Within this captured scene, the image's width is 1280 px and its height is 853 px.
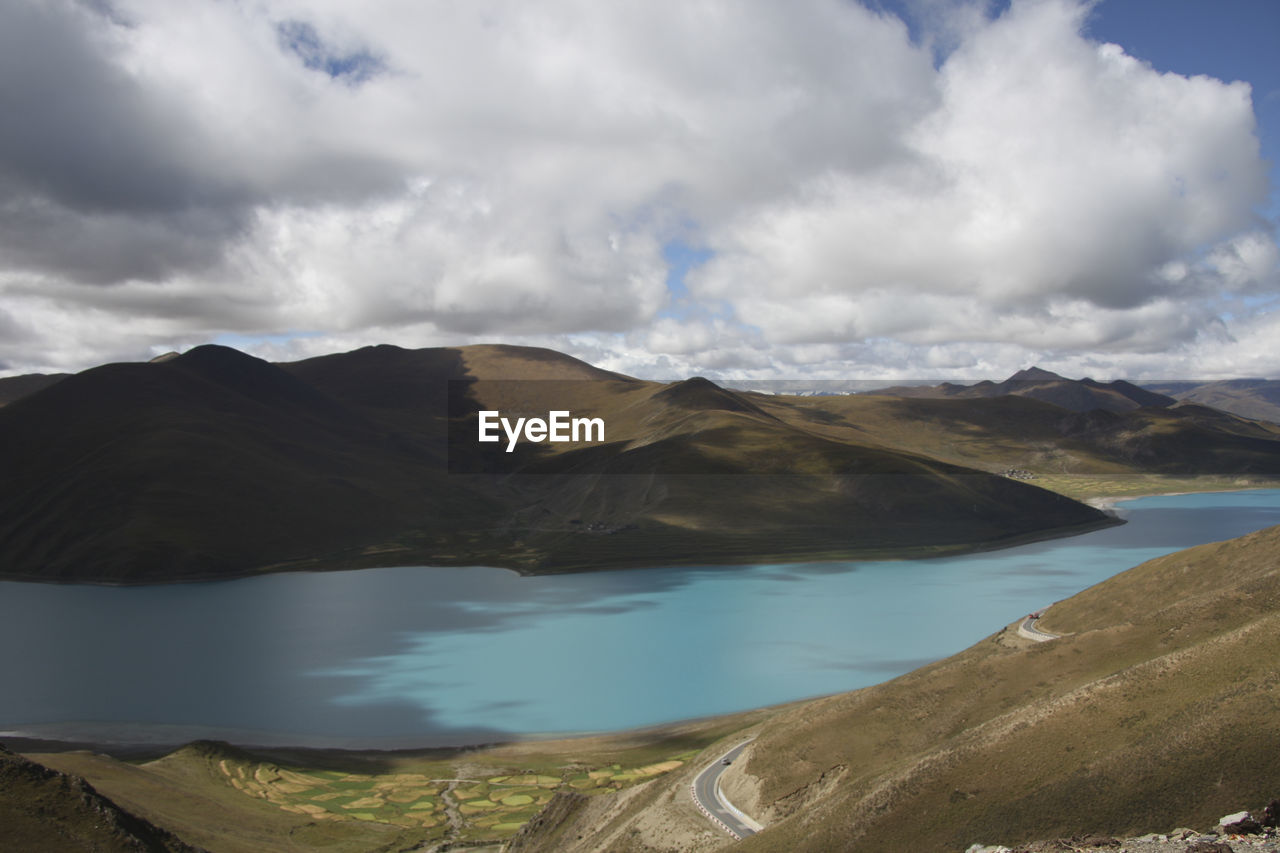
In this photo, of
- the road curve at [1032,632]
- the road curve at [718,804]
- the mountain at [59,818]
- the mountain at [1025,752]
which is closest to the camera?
the mountain at [1025,752]

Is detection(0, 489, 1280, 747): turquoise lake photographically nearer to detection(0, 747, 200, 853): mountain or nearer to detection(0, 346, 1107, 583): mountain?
detection(0, 346, 1107, 583): mountain

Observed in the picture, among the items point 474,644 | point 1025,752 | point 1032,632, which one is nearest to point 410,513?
point 474,644

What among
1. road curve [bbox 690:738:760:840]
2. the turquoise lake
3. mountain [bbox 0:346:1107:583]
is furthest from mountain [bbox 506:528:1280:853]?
mountain [bbox 0:346:1107:583]

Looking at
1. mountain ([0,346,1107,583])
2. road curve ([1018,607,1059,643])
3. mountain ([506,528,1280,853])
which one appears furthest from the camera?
mountain ([0,346,1107,583])

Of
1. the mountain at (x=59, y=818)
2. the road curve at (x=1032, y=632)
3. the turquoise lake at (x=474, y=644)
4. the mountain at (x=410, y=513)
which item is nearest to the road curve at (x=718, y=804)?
the mountain at (x=59, y=818)

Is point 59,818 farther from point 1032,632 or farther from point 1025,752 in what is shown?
point 1032,632

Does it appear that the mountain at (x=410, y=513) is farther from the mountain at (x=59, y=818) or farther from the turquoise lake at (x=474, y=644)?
the mountain at (x=59, y=818)

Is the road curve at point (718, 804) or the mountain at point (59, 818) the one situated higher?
the mountain at point (59, 818)

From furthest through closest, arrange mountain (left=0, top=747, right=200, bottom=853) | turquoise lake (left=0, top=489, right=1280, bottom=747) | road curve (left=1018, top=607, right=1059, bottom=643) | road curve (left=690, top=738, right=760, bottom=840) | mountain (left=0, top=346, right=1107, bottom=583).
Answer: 1. mountain (left=0, top=346, right=1107, bottom=583)
2. turquoise lake (left=0, top=489, right=1280, bottom=747)
3. road curve (left=1018, top=607, right=1059, bottom=643)
4. road curve (left=690, top=738, right=760, bottom=840)
5. mountain (left=0, top=747, right=200, bottom=853)
